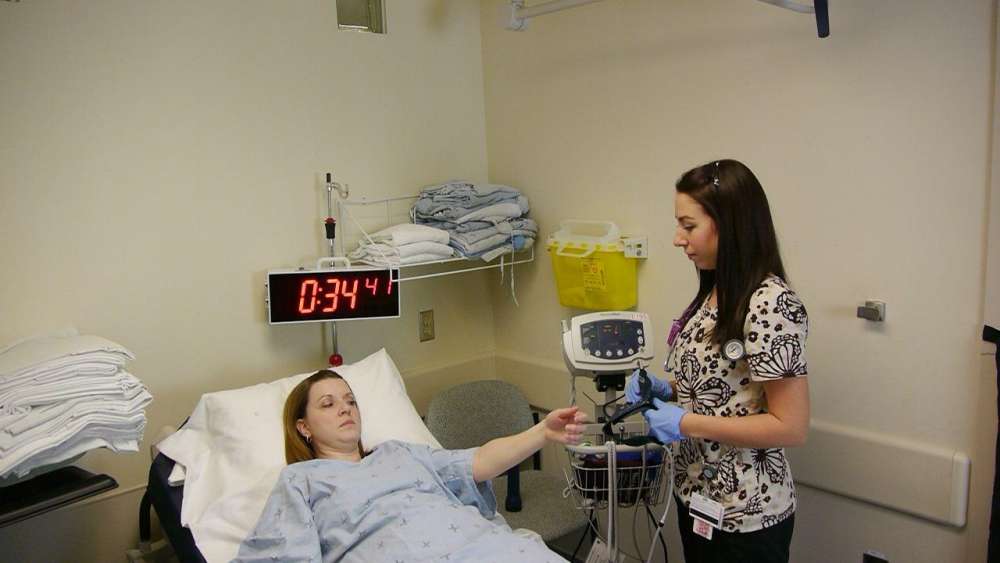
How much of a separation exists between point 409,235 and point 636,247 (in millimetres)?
765

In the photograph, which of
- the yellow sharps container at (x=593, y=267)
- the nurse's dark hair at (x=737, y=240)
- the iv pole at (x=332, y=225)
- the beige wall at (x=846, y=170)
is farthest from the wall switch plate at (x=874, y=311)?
the iv pole at (x=332, y=225)

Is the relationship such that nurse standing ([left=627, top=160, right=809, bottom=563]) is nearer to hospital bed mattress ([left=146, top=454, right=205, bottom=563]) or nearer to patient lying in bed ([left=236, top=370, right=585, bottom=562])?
patient lying in bed ([left=236, top=370, right=585, bottom=562])

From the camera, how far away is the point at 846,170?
2.10 m

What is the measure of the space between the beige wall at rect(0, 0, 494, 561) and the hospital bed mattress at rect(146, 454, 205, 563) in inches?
10.1

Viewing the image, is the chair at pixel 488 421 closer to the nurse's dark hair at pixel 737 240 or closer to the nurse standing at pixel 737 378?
the nurse standing at pixel 737 378

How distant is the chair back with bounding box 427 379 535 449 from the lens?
2.68 metres

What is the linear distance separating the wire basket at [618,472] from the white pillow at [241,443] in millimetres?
719

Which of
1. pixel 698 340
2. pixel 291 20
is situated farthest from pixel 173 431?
pixel 698 340

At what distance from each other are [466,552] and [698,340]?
0.70 meters

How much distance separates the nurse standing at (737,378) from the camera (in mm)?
1644

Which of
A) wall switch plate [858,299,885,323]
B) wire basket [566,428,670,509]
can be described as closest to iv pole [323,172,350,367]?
wire basket [566,428,670,509]

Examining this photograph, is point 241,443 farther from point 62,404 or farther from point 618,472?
point 618,472

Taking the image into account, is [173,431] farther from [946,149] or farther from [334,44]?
[946,149]

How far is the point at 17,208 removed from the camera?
7.02ft
